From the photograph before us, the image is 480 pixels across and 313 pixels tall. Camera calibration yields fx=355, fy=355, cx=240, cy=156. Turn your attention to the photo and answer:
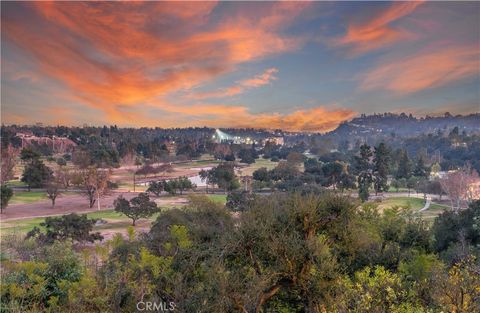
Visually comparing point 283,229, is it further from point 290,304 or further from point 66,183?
point 66,183

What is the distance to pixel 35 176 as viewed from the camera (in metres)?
75.0

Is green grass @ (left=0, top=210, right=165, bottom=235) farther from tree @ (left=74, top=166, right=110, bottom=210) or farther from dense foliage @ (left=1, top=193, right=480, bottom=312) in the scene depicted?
dense foliage @ (left=1, top=193, right=480, bottom=312)

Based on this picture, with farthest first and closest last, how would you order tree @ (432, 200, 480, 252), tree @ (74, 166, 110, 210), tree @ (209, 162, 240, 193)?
tree @ (209, 162, 240, 193)
tree @ (74, 166, 110, 210)
tree @ (432, 200, 480, 252)

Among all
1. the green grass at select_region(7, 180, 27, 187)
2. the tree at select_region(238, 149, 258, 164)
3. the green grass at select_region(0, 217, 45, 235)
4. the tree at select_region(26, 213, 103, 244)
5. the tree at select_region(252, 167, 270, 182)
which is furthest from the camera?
the tree at select_region(238, 149, 258, 164)

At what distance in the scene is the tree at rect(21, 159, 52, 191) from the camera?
74875 mm

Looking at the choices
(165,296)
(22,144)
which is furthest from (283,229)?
(22,144)

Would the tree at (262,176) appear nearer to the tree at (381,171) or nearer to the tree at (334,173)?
the tree at (334,173)

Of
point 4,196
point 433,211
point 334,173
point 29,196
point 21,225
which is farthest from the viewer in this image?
point 334,173

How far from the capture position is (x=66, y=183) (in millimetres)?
78625

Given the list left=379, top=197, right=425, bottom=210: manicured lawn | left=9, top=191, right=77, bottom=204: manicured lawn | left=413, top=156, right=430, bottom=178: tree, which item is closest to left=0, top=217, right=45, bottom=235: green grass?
left=9, top=191, right=77, bottom=204: manicured lawn

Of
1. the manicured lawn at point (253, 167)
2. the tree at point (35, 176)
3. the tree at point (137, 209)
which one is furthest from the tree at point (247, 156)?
the tree at point (137, 209)

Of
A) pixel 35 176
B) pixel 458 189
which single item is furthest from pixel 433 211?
pixel 35 176

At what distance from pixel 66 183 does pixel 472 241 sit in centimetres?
7617

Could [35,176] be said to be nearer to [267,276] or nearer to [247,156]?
[267,276]
